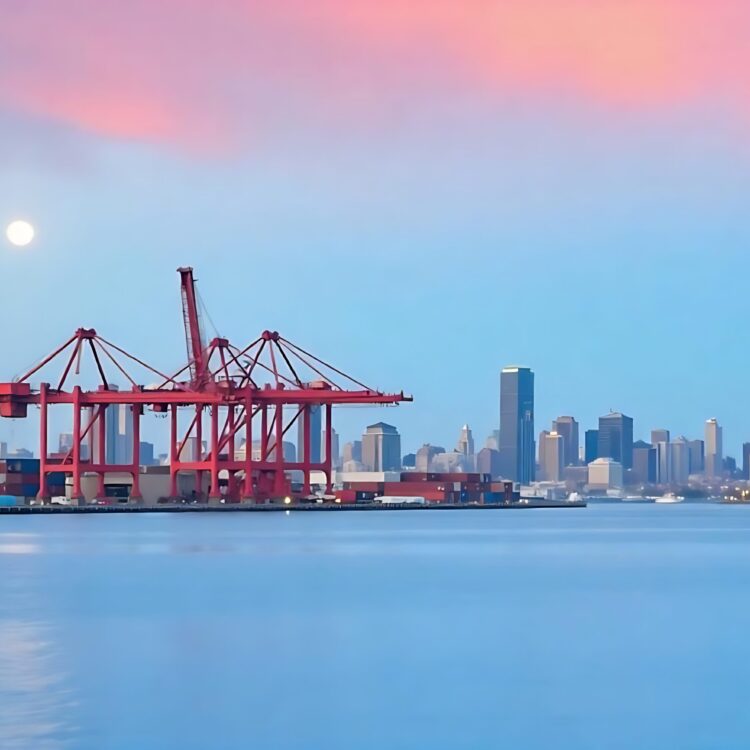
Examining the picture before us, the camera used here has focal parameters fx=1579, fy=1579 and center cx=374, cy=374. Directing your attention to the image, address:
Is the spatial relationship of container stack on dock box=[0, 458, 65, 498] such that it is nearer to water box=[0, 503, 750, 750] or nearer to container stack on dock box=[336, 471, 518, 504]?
container stack on dock box=[336, 471, 518, 504]

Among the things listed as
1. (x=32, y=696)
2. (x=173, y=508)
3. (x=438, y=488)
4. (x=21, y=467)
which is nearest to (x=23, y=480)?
(x=21, y=467)

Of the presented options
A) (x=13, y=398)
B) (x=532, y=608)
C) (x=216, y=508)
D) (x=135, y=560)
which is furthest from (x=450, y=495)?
(x=532, y=608)

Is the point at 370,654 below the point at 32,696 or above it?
below

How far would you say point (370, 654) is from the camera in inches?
960

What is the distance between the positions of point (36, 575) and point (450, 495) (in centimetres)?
12489

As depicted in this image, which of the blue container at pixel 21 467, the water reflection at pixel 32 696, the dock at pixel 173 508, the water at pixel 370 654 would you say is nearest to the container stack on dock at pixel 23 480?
the blue container at pixel 21 467

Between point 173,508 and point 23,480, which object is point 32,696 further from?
point 23,480

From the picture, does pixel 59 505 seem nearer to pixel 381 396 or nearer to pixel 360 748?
pixel 381 396

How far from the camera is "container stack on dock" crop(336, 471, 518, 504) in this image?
16475 cm

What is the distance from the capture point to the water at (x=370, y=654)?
17609mm

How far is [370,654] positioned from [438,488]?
14160 centimetres

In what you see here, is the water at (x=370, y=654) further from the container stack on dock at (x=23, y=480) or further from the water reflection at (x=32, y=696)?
the container stack on dock at (x=23, y=480)

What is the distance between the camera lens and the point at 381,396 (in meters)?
104

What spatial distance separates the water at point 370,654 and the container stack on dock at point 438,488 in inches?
4504
